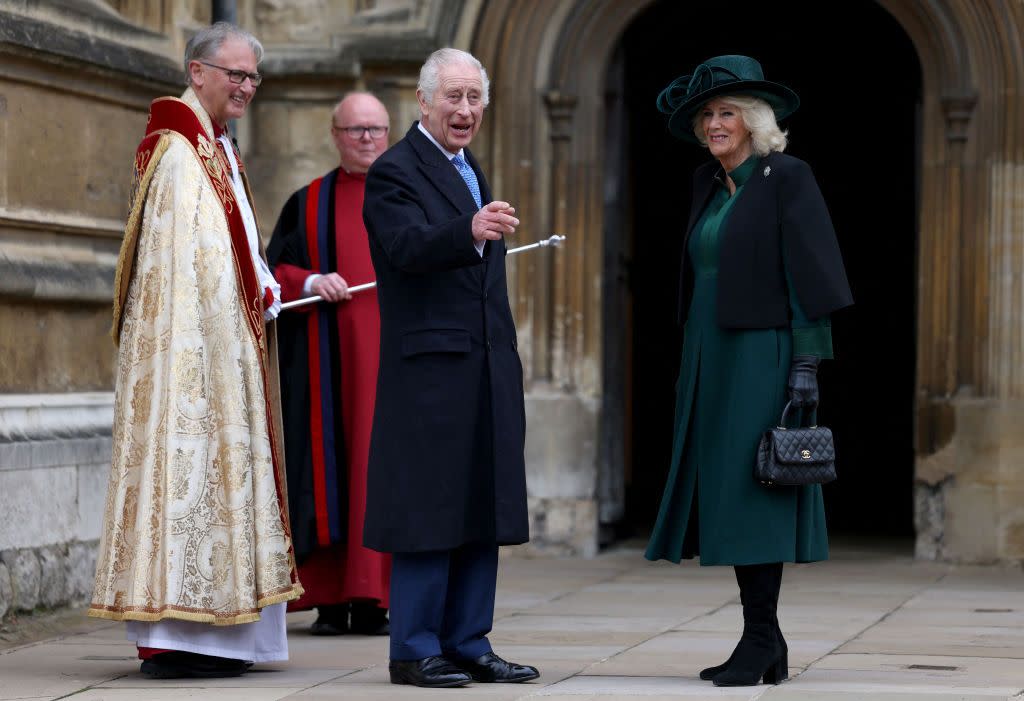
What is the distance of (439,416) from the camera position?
5.32m

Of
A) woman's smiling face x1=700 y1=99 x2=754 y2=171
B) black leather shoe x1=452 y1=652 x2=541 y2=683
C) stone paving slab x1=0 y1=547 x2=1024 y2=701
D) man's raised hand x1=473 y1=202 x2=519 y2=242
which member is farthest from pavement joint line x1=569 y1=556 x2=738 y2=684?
woman's smiling face x1=700 y1=99 x2=754 y2=171

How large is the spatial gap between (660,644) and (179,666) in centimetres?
165

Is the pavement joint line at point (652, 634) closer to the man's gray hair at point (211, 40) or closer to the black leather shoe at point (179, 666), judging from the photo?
the black leather shoe at point (179, 666)

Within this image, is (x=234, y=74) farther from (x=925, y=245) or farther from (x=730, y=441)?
(x=925, y=245)

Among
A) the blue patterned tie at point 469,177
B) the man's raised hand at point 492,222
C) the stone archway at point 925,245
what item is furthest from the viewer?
the stone archway at point 925,245

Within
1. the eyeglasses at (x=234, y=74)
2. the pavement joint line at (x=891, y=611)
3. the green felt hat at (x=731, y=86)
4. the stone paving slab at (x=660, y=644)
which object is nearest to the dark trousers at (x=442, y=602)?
the stone paving slab at (x=660, y=644)

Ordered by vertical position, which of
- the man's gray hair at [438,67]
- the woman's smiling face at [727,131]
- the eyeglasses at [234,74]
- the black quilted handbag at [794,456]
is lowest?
the black quilted handbag at [794,456]

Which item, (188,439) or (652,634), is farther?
(652,634)

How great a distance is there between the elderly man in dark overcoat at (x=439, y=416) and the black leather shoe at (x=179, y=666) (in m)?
0.62

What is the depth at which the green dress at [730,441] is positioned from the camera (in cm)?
527

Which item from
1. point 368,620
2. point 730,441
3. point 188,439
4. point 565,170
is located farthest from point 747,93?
point 565,170

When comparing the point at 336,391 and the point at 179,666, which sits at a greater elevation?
the point at 336,391

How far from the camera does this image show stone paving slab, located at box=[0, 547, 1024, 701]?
5.23m

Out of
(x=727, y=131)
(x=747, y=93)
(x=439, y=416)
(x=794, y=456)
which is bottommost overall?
(x=794, y=456)
